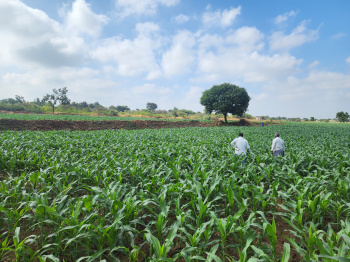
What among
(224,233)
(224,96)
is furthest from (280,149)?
(224,96)

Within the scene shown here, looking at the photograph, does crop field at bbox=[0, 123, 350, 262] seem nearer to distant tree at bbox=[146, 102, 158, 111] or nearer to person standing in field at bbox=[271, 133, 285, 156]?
person standing in field at bbox=[271, 133, 285, 156]

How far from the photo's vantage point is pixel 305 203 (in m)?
3.46

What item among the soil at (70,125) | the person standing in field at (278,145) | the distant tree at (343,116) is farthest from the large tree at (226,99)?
the distant tree at (343,116)

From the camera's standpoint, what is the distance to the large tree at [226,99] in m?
37.5

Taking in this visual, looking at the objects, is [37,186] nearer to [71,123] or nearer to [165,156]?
[165,156]

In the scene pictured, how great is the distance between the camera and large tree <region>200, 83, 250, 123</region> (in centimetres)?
3748

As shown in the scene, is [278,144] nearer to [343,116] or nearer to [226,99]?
[226,99]

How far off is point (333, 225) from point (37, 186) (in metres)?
6.55

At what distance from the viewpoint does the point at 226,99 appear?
37344mm

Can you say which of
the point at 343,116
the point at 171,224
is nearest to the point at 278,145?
the point at 171,224

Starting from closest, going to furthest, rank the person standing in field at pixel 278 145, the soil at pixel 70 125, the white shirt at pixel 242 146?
the white shirt at pixel 242 146 → the person standing in field at pixel 278 145 → the soil at pixel 70 125

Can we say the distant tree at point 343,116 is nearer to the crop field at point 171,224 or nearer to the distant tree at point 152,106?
the distant tree at point 152,106

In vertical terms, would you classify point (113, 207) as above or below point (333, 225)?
above

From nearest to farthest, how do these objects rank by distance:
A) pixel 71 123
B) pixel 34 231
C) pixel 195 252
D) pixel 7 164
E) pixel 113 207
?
pixel 195 252 < pixel 113 207 < pixel 34 231 < pixel 7 164 < pixel 71 123
